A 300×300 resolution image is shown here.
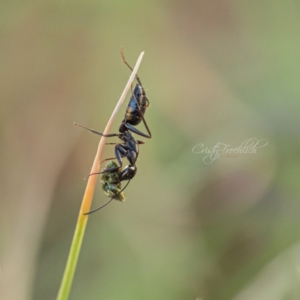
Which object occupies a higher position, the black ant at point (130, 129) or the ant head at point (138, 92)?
the ant head at point (138, 92)

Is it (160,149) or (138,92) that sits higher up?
(138,92)

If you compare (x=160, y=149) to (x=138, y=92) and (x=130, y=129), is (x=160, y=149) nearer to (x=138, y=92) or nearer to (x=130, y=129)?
(x=130, y=129)

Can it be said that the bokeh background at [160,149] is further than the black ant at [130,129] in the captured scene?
Yes

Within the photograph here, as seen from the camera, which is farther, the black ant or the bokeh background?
the bokeh background

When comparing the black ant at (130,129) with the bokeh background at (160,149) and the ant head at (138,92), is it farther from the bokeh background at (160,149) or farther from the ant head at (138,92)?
the bokeh background at (160,149)

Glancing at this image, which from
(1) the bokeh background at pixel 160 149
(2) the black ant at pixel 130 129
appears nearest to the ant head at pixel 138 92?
(2) the black ant at pixel 130 129

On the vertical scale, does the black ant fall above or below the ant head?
below

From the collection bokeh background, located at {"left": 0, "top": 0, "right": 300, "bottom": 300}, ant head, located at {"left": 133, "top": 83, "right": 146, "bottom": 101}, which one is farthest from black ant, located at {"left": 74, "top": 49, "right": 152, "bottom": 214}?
bokeh background, located at {"left": 0, "top": 0, "right": 300, "bottom": 300}

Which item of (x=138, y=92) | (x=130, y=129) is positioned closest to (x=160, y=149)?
(x=130, y=129)

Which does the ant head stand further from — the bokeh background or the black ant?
the bokeh background
